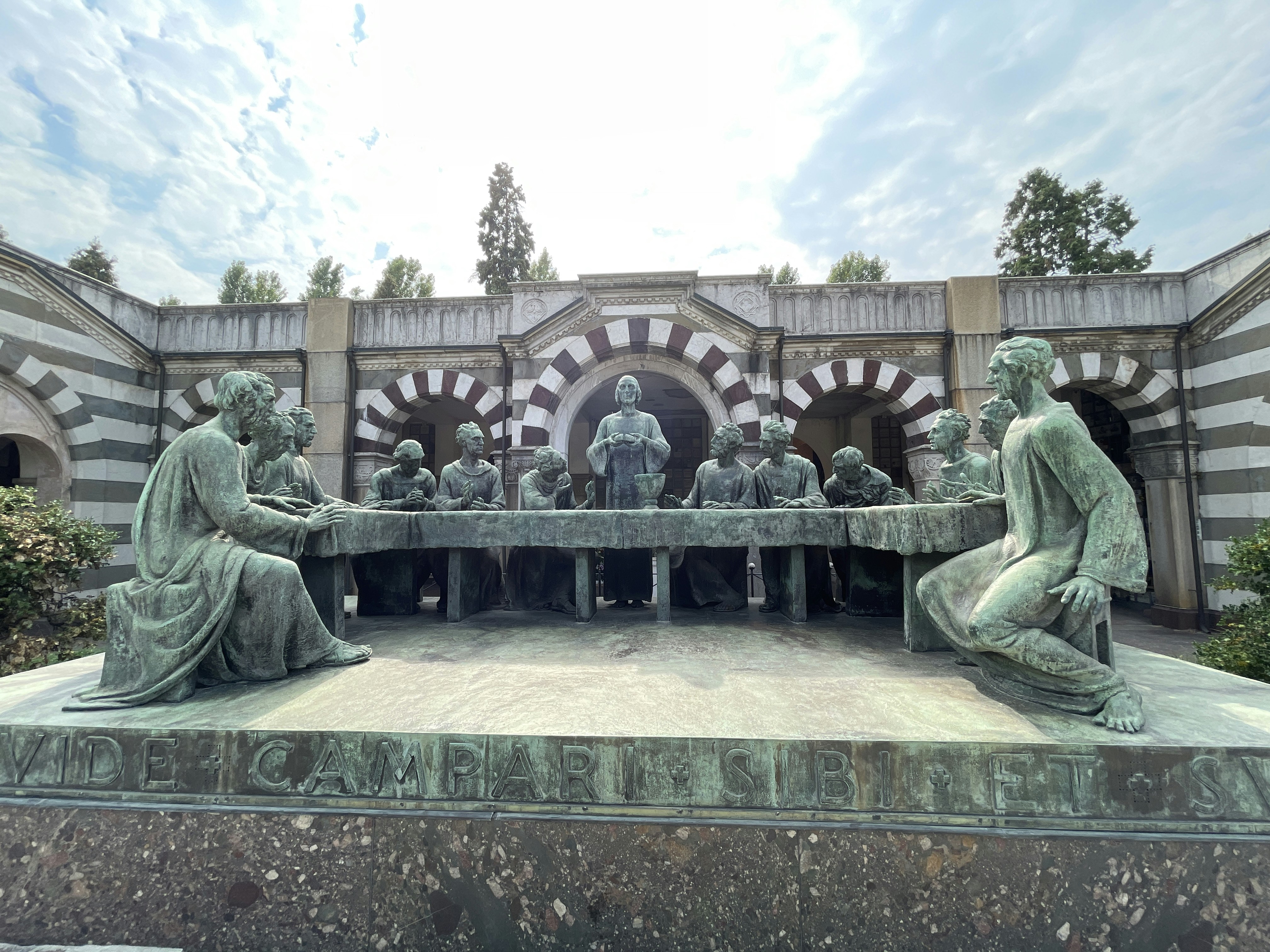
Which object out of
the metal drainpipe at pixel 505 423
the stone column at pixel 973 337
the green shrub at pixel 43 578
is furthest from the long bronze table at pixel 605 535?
the stone column at pixel 973 337

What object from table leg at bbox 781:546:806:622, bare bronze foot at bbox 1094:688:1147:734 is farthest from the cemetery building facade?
bare bronze foot at bbox 1094:688:1147:734

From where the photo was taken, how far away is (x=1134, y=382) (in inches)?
344

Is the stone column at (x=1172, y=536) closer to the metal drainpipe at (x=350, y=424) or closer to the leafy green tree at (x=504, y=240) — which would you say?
the metal drainpipe at (x=350, y=424)

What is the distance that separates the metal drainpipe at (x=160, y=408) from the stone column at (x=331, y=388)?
8.65 feet

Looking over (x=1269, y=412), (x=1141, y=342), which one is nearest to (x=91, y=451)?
(x=1141, y=342)

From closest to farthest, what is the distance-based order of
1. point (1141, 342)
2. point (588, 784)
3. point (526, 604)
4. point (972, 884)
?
1. point (972, 884)
2. point (588, 784)
3. point (526, 604)
4. point (1141, 342)

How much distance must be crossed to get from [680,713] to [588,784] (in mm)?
468

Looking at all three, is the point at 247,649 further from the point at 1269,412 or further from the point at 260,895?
the point at 1269,412

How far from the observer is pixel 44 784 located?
2.13 metres

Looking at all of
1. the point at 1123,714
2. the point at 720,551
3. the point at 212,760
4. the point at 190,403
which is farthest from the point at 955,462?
the point at 190,403

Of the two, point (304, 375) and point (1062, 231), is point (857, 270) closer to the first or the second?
point (1062, 231)

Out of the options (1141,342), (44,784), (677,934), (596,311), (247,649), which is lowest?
(677,934)

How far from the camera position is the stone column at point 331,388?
30.9 feet

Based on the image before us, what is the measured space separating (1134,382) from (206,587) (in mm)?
12020
